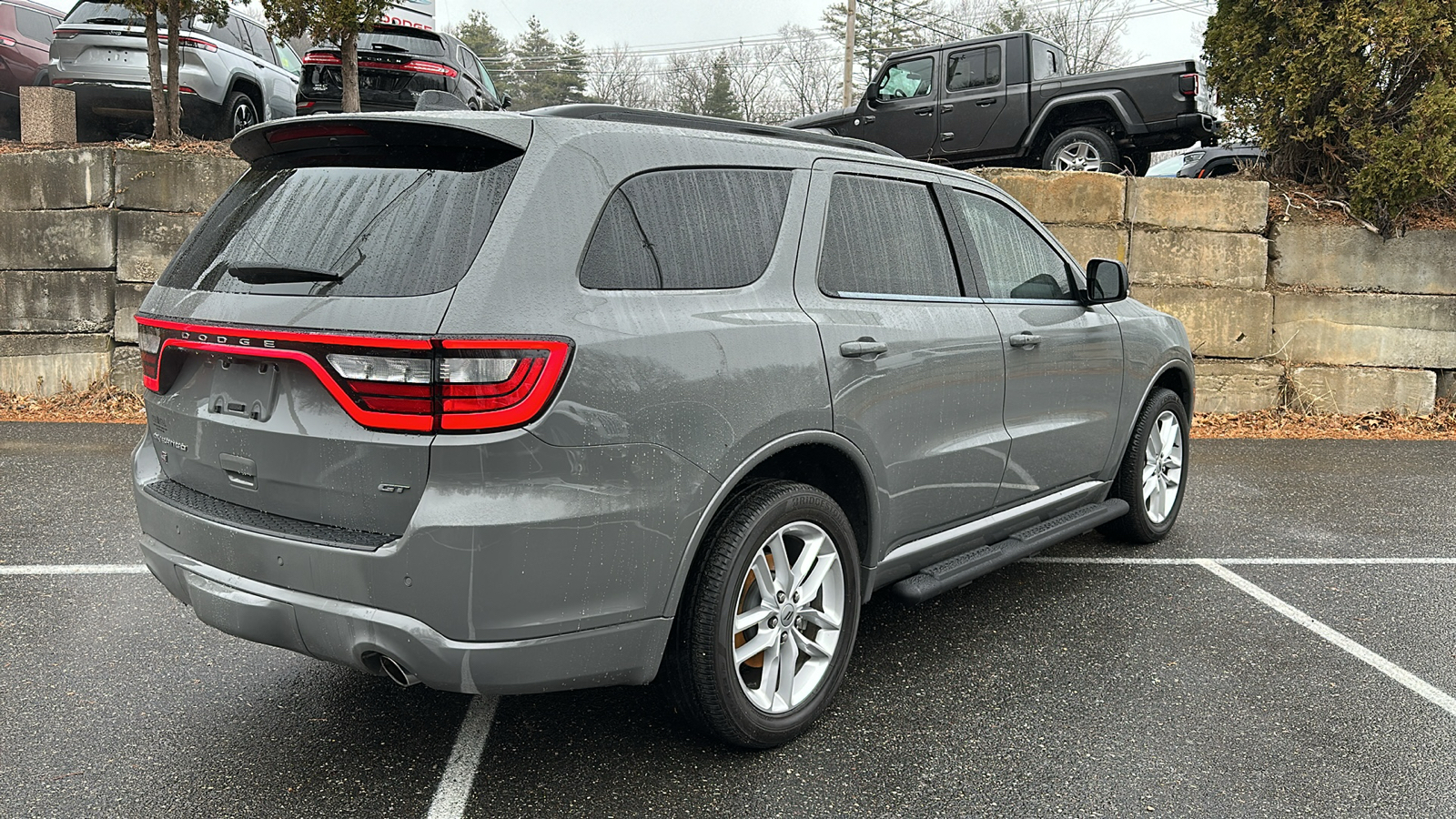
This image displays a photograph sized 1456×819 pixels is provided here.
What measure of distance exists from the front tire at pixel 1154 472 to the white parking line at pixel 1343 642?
34 centimetres

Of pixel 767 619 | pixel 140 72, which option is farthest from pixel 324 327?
pixel 140 72

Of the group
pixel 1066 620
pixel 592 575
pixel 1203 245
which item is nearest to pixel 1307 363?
pixel 1203 245

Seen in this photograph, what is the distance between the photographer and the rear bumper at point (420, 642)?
2.47 metres

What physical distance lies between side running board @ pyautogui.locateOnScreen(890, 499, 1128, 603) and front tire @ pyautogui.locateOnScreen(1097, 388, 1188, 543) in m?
0.25

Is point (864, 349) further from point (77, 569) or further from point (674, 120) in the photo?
point (77, 569)

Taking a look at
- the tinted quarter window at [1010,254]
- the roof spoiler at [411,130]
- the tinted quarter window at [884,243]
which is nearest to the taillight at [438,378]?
the roof spoiler at [411,130]

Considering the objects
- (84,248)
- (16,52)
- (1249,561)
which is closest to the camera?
(1249,561)

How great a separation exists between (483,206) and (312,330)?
1.63 feet

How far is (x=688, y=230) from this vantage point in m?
2.95

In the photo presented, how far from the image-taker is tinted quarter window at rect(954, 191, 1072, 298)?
4.11m

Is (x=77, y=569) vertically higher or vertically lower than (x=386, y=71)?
lower

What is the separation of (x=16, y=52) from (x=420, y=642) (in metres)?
14.1

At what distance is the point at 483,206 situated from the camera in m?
2.59

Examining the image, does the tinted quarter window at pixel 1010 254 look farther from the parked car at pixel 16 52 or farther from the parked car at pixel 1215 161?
the parked car at pixel 16 52
